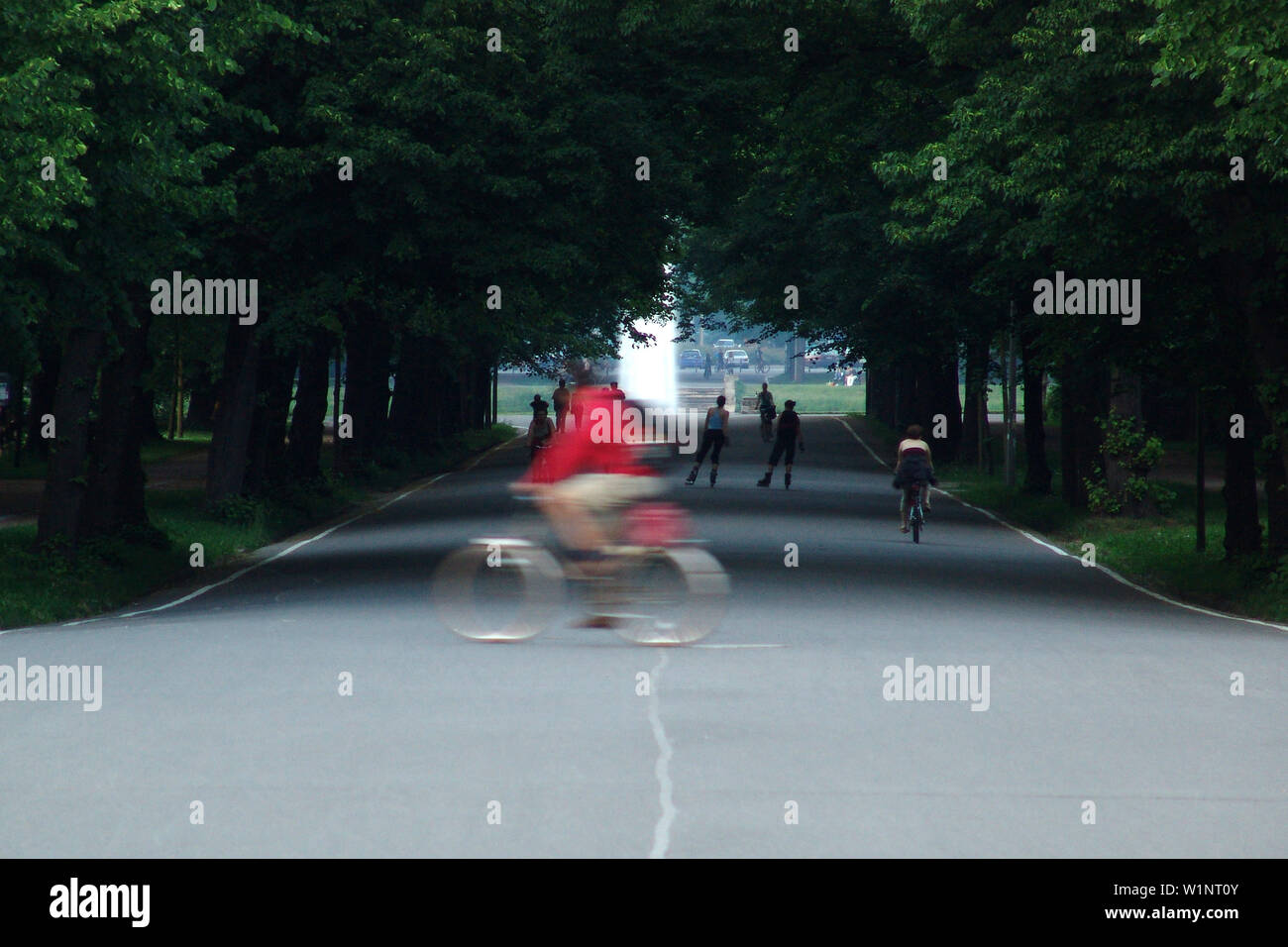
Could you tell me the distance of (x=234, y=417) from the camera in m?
31.2

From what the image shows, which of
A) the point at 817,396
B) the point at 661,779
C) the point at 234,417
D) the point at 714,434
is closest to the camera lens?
the point at 661,779

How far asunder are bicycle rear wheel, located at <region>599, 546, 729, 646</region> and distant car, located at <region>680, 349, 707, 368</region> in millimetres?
150754

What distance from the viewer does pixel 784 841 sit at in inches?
297

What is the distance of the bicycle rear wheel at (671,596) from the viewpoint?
1469 cm

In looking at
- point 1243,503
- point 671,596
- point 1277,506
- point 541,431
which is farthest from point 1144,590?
point 541,431

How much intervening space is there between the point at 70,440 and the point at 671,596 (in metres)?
10.3

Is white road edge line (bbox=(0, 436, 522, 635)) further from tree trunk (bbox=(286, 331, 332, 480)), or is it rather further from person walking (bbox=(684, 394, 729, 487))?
person walking (bbox=(684, 394, 729, 487))

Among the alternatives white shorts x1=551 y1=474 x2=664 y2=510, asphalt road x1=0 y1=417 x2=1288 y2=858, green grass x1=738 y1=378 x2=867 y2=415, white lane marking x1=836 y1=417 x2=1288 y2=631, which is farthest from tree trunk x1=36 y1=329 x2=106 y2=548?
green grass x1=738 y1=378 x2=867 y2=415

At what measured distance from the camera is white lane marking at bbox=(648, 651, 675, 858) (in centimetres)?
749

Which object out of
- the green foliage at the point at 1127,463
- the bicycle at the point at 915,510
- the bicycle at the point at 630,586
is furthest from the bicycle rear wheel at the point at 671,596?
the green foliage at the point at 1127,463

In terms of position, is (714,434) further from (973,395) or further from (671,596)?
(671,596)

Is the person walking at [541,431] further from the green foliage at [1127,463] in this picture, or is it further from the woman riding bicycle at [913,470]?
the woman riding bicycle at [913,470]

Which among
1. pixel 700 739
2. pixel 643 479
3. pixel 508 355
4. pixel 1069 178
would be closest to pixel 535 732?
pixel 700 739

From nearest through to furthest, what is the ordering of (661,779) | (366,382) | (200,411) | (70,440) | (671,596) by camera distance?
(661,779) → (671,596) → (70,440) → (366,382) → (200,411)
